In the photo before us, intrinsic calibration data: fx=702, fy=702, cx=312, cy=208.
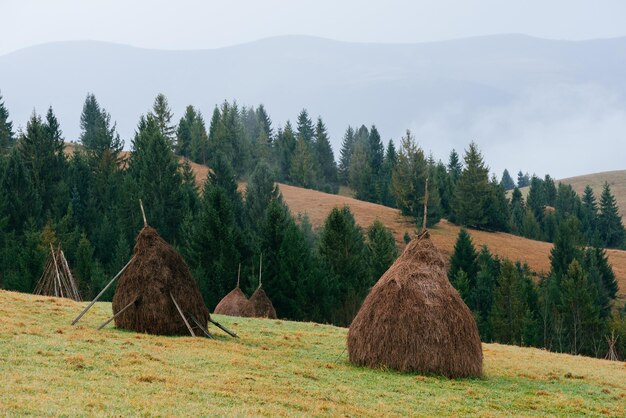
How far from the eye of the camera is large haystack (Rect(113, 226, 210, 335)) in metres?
23.3

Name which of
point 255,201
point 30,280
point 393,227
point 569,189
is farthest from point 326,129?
point 30,280

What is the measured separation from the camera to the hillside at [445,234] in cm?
9138

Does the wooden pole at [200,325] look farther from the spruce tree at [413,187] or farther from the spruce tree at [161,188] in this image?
the spruce tree at [413,187]

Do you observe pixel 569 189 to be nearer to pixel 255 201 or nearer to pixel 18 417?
pixel 255 201

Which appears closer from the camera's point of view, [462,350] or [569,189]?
[462,350]

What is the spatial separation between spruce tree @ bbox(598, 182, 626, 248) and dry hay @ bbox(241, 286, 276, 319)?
107 m

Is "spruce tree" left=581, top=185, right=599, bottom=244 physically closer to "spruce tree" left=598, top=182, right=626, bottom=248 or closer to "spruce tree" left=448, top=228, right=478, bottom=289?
"spruce tree" left=598, top=182, right=626, bottom=248

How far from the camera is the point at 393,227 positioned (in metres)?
97.6

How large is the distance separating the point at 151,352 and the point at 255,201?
65726 mm

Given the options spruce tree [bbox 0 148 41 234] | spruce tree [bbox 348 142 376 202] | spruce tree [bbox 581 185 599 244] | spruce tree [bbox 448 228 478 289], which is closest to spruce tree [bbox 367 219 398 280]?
spruce tree [bbox 448 228 478 289]

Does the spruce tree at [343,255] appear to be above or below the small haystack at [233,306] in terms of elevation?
above

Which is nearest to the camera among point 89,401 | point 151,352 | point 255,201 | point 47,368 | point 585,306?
point 89,401

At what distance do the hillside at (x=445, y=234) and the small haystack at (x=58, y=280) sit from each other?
54.7 meters

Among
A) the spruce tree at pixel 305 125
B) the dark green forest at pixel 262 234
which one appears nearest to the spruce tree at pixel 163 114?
the dark green forest at pixel 262 234
